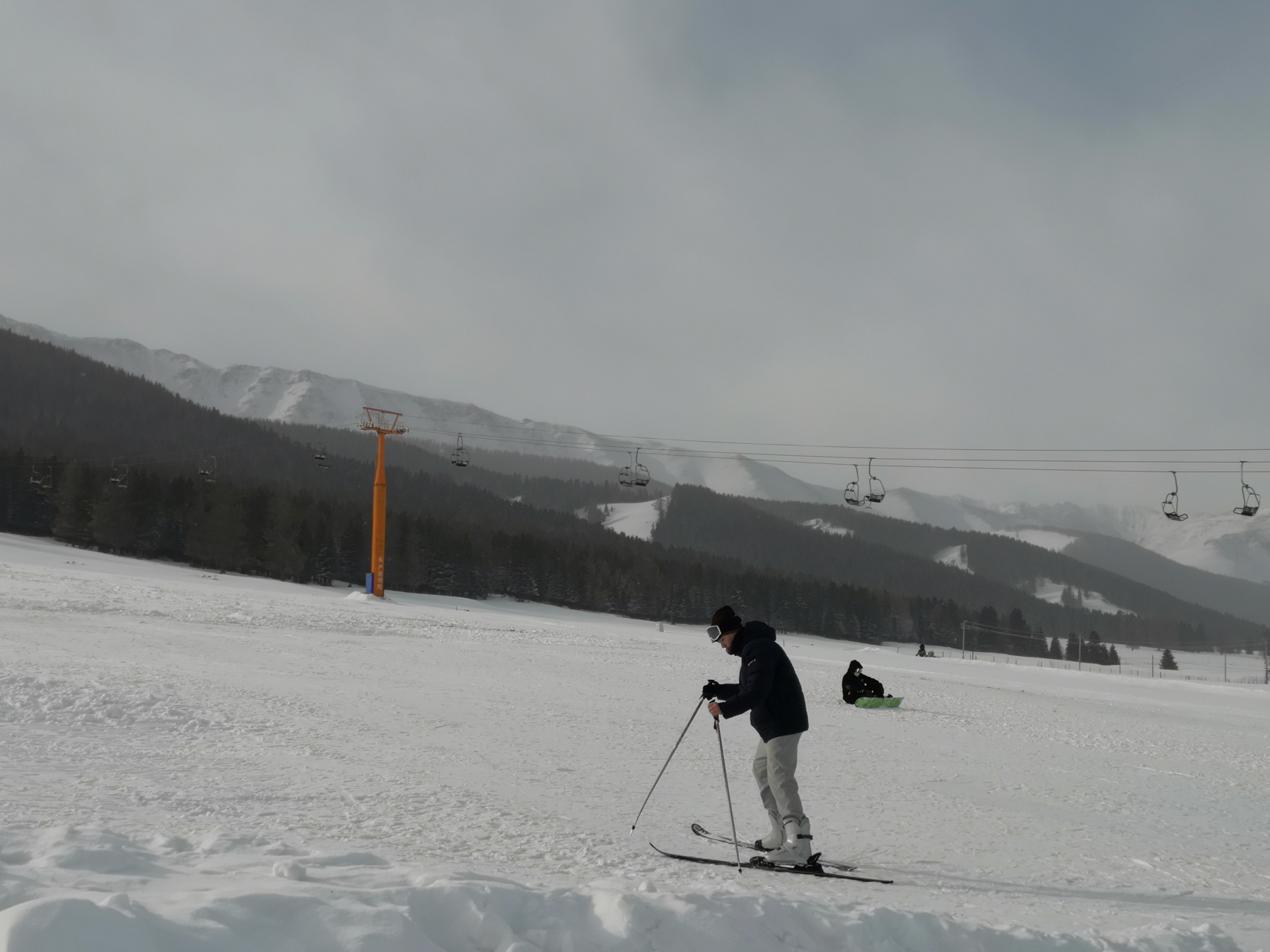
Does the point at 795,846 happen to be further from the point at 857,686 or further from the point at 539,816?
the point at 857,686

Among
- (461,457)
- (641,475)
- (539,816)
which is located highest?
(461,457)

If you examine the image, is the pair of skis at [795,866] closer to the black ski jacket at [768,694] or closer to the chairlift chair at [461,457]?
the black ski jacket at [768,694]

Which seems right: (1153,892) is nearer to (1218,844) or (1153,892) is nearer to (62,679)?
(1218,844)

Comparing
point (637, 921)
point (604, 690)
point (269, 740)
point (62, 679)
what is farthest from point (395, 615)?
point (637, 921)

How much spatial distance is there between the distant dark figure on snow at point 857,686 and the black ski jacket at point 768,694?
11214 mm

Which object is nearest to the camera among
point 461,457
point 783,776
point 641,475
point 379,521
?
point 783,776

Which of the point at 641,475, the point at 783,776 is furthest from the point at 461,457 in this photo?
the point at 783,776

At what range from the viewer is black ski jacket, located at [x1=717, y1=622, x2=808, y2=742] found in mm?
6457

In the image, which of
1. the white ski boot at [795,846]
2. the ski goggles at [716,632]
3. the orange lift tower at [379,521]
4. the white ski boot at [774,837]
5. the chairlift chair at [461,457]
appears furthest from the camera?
the orange lift tower at [379,521]

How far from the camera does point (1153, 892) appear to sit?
6105mm

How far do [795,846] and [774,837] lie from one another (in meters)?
0.32

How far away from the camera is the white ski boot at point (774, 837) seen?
6.52 meters

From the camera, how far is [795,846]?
6246 mm

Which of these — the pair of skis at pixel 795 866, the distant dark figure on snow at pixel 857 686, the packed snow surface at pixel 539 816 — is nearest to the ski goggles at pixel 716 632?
the pair of skis at pixel 795 866
